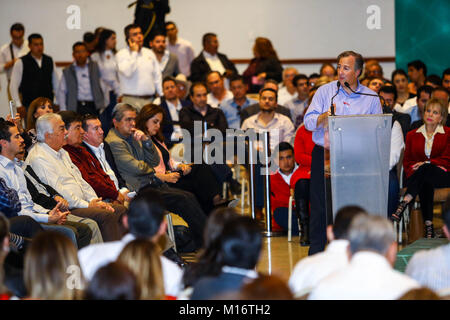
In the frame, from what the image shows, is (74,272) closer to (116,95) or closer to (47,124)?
(47,124)

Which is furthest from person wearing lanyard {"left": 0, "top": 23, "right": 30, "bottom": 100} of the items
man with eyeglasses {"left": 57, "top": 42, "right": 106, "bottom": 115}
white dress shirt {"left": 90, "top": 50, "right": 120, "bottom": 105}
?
white dress shirt {"left": 90, "top": 50, "right": 120, "bottom": 105}

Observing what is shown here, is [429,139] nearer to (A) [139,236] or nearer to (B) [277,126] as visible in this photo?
(B) [277,126]

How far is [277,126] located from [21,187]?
131 inches

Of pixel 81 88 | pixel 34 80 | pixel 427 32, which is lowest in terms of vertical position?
pixel 81 88

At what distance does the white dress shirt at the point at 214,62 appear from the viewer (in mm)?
9508

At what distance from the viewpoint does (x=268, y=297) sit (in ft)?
8.27

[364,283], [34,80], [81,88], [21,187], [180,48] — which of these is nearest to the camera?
[364,283]

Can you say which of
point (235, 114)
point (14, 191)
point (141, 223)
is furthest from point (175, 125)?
point (141, 223)

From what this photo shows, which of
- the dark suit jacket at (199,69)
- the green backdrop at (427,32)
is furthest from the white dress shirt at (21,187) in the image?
the green backdrop at (427,32)

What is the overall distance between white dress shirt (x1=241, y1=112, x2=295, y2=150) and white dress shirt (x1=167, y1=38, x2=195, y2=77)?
2591 millimetres

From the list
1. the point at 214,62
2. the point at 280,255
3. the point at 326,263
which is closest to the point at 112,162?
the point at 280,255

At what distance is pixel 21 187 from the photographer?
4.83 m

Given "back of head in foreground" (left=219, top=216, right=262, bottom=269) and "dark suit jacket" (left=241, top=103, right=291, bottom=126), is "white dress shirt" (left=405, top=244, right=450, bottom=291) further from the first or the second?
"dark suit jacket" (left=241, top=103, right=291, bottom=126)

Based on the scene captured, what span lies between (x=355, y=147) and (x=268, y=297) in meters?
2.07
